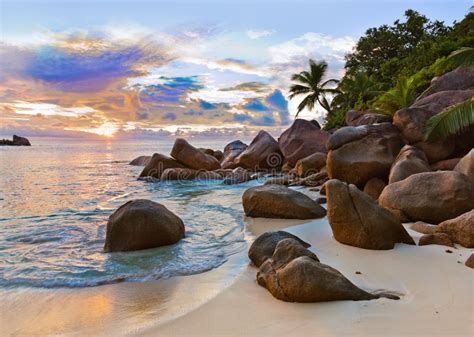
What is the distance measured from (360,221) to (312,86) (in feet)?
88.9

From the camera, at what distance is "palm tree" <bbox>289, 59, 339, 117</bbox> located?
101 feet

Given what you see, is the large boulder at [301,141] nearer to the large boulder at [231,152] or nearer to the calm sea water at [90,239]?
the large boulder at [231,152]

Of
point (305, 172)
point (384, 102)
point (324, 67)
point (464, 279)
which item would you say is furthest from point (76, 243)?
point (324, 67)

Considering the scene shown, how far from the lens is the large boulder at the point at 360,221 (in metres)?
5.20

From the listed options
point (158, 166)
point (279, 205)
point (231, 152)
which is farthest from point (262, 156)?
point (279, 205)

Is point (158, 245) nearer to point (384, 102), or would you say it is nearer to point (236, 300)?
point (236, 300)

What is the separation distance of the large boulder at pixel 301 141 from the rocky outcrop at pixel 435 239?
12151 mm

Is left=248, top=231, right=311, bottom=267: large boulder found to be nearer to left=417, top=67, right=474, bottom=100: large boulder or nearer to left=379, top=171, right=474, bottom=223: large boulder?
left=379, top=171, right=474, bottom=223: large boulder

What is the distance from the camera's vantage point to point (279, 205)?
7.83 m

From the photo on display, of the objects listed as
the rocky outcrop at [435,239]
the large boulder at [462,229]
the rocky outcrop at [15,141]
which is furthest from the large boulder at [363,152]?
the rocky outcrop at [15,141]

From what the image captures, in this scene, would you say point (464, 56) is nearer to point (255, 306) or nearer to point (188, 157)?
point (255, 306)

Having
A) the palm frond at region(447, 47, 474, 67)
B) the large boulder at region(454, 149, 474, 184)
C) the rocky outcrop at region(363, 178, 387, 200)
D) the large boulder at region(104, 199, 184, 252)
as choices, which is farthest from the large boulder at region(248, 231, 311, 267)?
the palm frond at region(447, 47, 474, 67)

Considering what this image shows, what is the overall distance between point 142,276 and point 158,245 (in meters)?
1.31

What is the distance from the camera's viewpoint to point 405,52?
91.7 feet
